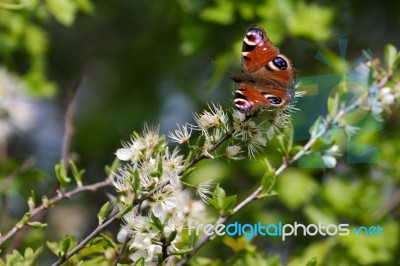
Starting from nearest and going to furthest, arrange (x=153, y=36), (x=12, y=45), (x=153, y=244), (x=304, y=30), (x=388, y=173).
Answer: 1. (x=153, y=244)
2. (x=388, y=173)
3. (x=304, y=30)
4. (x=12, y=45)
5. (x=153, y=36)

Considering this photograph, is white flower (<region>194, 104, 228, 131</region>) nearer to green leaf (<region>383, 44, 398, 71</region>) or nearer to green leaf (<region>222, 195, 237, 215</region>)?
green leaf (<region>222, 195, 237, 215</region>)

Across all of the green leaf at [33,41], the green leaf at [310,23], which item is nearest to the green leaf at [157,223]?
the green leaf at [310,23]

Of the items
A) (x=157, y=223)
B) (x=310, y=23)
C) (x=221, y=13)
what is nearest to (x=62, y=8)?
(x=221, y=13)

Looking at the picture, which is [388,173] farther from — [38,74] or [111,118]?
[111,118]

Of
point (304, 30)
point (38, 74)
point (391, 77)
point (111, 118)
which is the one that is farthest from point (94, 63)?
point (391, 77)

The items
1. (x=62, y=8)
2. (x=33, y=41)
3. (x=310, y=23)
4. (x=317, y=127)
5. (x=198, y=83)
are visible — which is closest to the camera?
(x=317, y=127)

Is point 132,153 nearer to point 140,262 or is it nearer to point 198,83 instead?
point 140,262
